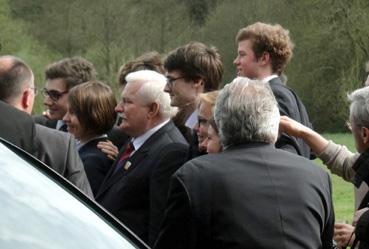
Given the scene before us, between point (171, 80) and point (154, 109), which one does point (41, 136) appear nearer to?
point (154, 109)

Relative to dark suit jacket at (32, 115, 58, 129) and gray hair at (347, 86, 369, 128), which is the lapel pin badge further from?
dark suit jacket at (32, 115, 58, 129)

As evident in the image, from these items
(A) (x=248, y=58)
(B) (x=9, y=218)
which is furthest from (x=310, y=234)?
(A) (x=248, y=58)

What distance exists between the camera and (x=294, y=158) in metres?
4.35

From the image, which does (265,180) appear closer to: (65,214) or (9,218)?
(65,214)

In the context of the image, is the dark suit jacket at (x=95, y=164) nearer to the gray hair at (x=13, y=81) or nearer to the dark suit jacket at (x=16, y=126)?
the gray hair at (x=13, y=81)

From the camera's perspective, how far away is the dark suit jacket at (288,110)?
5836 mm

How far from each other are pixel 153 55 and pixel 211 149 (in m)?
3.03

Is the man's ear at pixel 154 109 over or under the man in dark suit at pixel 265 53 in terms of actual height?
under

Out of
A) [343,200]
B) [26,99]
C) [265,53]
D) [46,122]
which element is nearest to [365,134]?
[265,53]

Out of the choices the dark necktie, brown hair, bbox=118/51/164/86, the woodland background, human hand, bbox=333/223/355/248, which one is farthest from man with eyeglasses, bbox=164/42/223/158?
the woodland background

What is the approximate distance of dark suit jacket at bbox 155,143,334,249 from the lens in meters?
4.09

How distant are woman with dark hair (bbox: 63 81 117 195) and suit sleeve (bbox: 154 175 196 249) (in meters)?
2.53

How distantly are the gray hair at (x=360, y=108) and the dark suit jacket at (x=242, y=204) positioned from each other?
892 millimetres

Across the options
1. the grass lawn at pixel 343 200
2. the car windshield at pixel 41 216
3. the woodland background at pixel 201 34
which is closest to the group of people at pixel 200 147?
the car windshield at pixel 41 216
